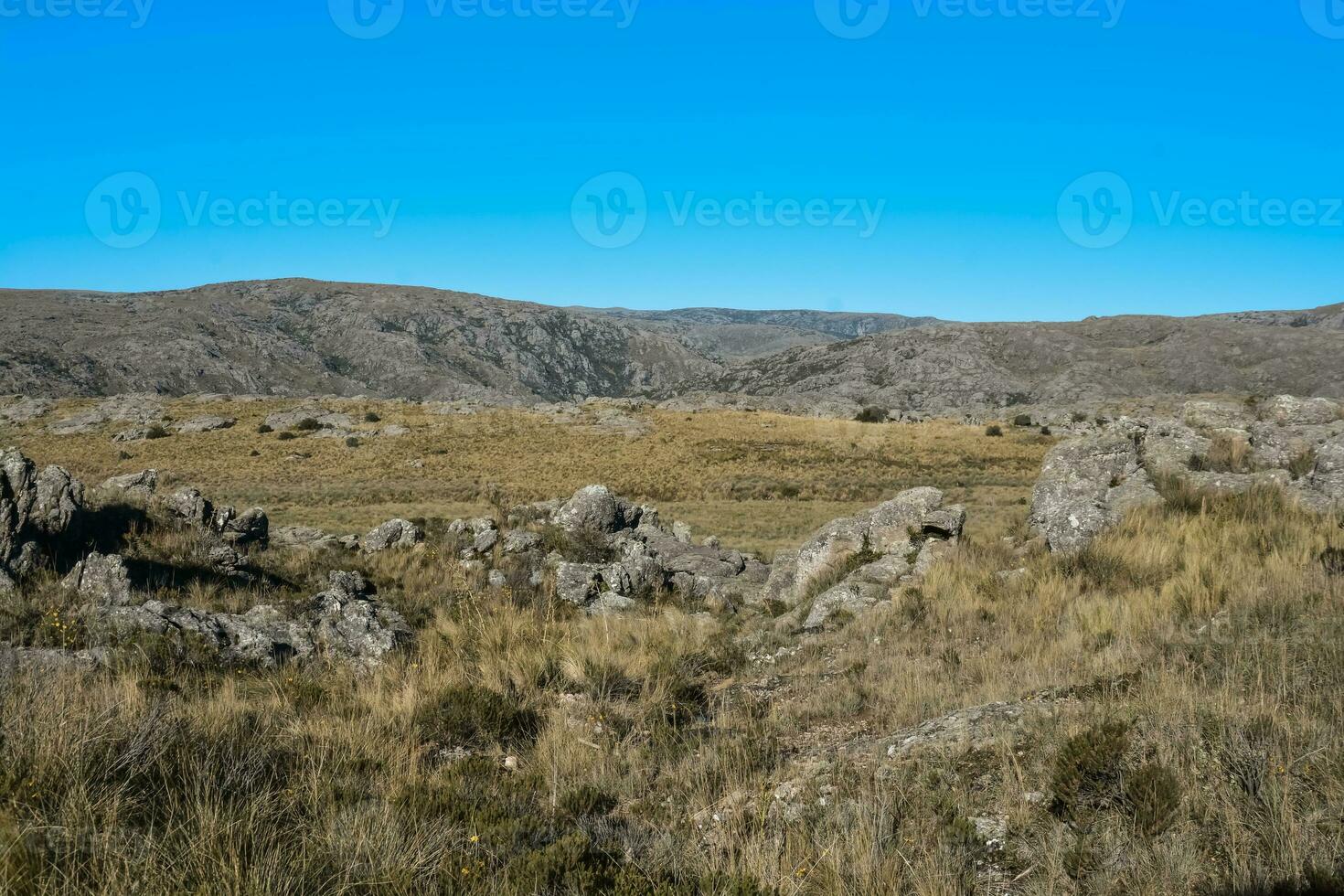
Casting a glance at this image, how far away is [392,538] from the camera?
17016mm

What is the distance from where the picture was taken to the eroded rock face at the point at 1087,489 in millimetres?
9891

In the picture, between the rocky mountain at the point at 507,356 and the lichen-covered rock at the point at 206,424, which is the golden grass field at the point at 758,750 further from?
the rocky mountain at the point at 507,356

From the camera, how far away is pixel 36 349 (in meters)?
109

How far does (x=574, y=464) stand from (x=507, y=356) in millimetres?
138726

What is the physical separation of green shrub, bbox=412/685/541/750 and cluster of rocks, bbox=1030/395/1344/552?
7593mm

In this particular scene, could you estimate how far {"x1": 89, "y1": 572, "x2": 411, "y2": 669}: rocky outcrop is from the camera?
7.25 m

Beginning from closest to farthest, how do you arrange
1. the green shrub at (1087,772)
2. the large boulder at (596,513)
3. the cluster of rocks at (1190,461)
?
1. the green shrub at (1087,772)
2. the cluster of rocks at (1190,461)
3. the large boulder at (596,513)

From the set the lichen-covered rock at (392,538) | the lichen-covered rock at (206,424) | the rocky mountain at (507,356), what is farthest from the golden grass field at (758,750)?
the rocky mountain at (507,356)

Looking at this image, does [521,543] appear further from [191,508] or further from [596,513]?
[191,508]

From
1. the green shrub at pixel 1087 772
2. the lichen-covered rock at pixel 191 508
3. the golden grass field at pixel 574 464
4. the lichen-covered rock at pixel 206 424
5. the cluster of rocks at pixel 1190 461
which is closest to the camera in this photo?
the green shrub at pixel 1087 772

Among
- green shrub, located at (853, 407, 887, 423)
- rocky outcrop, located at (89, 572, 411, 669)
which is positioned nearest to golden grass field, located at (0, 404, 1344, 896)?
rocky outcrop, located at (89, 572, 411, 669)

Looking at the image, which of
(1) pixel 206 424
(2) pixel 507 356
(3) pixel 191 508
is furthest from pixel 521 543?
(2) pixel 507 356

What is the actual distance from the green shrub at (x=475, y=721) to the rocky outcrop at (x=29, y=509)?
6784mm

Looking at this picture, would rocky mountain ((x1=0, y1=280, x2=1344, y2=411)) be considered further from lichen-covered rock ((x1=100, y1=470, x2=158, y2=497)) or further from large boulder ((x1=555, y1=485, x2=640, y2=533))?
lichen-covered rock ((x1=100, y1=470, x2=158, y2=497))
